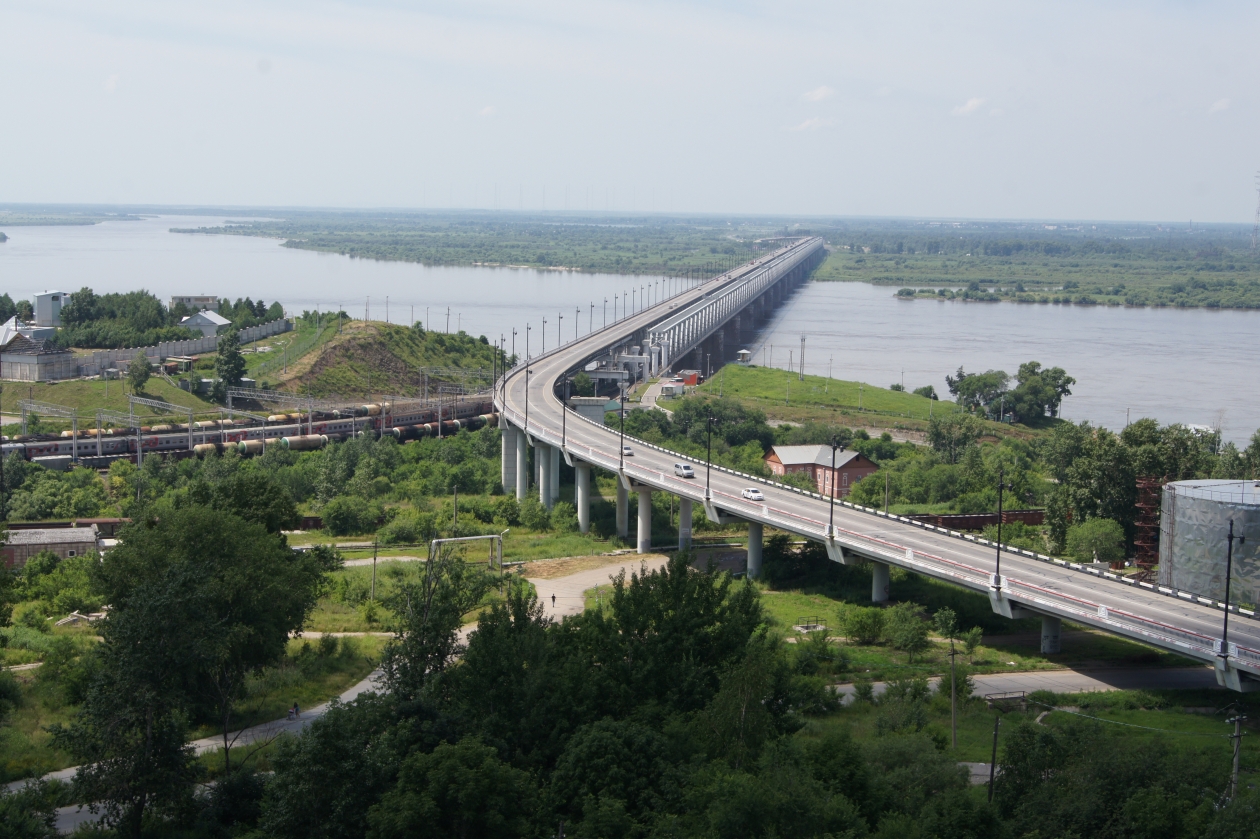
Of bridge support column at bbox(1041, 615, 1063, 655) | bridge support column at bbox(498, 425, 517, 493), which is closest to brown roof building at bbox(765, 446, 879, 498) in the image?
bridge support column at bbox(498, 425, 517, 493)

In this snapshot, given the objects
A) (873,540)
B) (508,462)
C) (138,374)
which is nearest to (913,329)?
(508,462)

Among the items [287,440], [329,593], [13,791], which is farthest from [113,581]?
[287,440]

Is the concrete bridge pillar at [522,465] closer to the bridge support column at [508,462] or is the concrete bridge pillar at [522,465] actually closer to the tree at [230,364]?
the bridge support column at [508,462]

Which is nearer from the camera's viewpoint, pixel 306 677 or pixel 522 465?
pixel 306 677

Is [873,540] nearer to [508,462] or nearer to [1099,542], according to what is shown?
[1099,542]

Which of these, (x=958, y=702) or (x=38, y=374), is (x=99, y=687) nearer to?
(x=958, y=702)

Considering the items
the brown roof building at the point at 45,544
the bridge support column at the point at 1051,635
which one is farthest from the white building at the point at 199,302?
the bridge support column at the point at 1051,635

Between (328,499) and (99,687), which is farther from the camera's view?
(328,499)
